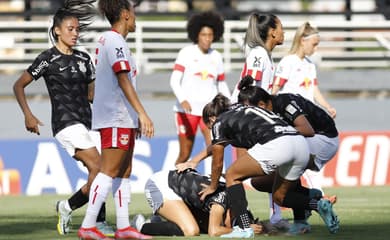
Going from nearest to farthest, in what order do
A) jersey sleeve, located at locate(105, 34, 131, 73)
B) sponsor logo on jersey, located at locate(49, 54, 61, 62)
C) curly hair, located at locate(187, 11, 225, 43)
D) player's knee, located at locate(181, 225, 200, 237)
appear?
jersey sleeve, located at locate(105, 34, 131, 73)
player's knee, located at locate(181, 225, 200, 237)
sponsor logo on jersey, located at locate(49, 54, 61, 62)
curly hair, located at locate(187, 11, 225, 43)

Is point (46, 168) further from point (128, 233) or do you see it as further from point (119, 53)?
point (119, 53)

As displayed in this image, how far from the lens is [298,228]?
11102 mm

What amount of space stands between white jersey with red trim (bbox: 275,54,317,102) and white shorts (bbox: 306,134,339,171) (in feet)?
11.7

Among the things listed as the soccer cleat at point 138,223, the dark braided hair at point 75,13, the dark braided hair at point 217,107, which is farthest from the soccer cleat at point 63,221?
the dark braided hair at point 75,13

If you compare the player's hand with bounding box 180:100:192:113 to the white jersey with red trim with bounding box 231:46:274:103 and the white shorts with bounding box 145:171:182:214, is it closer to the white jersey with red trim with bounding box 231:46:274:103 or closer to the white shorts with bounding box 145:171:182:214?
the white jersey with red trim with bounding box 231:46:274:103

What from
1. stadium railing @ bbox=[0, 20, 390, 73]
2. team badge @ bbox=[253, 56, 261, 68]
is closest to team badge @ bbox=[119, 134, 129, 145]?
team badge @ bbox=[253, 56, 261, 68]

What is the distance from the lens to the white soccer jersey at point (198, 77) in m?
16.7

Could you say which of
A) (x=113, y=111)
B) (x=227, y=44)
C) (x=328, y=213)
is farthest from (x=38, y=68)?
(x=227, y=44)

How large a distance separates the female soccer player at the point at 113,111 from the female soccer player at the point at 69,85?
1.32m

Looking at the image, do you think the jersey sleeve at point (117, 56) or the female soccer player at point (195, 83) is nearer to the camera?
the jersey sleeve at point (117, 56)

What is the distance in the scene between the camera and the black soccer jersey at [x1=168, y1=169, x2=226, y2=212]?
11023mm

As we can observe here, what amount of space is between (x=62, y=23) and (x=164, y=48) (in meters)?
11.6

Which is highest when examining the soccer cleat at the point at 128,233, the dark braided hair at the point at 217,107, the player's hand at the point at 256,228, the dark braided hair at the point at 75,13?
the dark braided hair at the point at 75,13

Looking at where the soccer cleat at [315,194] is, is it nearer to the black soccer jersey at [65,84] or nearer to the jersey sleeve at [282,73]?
the black soccer jersey at [65,84]
